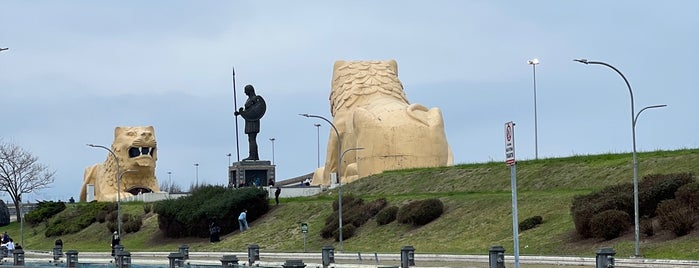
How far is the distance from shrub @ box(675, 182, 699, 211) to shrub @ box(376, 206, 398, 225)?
16.9 m

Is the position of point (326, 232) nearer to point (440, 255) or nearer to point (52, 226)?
point (440, 255)

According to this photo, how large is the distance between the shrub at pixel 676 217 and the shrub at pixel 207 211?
28.0 metres

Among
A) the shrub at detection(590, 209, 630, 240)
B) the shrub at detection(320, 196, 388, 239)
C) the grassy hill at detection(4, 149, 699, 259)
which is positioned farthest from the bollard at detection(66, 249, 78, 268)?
the shrub at detection(590, 209, 630, 240)

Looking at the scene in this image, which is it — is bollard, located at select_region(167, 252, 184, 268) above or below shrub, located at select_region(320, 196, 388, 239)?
below

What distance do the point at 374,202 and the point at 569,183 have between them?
948 centimetres

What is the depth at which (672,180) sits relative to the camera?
43.9 m

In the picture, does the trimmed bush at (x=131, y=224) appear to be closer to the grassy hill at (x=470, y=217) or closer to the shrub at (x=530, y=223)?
the grassy hill at (x=470, y=217)

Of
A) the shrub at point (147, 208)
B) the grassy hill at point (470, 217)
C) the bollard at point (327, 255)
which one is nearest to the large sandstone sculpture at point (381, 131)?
the grassy hill at point (470, 217)

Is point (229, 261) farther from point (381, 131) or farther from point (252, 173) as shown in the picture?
point (252, 173)

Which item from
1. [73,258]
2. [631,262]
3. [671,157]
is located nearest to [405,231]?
[671,157]

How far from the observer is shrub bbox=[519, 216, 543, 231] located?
47.5 metres

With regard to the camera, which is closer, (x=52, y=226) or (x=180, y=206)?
(x=180, y=206)

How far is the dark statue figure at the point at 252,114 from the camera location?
262ft

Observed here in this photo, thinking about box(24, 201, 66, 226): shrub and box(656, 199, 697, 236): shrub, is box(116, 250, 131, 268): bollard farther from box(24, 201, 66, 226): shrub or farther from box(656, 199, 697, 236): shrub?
box(24, 201, 66, 226): shrub
